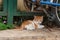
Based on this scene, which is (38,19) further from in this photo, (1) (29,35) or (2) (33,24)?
(1) (29,35)

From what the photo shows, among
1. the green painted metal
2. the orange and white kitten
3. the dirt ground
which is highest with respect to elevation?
the green painted metal

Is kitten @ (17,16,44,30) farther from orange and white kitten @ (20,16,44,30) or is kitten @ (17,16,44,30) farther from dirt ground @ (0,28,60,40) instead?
dirt ground @ (0,28,60,40)

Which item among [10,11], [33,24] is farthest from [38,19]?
[10,11]

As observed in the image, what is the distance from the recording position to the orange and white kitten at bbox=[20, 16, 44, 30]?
5320 millimetres

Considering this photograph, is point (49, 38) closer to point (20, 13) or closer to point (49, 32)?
point (49, 32)

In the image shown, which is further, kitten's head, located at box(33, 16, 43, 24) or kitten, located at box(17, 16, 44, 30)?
kitten's head, located at box(33, 16, 43, 24)

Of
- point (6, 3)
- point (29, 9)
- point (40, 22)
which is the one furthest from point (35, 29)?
point (6, 3)

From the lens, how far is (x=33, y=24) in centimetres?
541

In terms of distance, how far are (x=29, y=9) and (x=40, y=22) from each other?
1.63 ft

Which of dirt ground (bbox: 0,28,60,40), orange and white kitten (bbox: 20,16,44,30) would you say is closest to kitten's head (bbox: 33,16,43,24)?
orange and white kitten (bbox: 20,16,44,30)

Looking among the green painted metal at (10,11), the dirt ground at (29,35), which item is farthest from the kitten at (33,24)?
the green painted metal at (10,11)

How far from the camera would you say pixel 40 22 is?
5582mm

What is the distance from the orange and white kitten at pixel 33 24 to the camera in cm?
532

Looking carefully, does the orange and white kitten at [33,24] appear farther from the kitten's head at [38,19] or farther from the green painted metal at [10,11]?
the green painted metal at [10,11]
